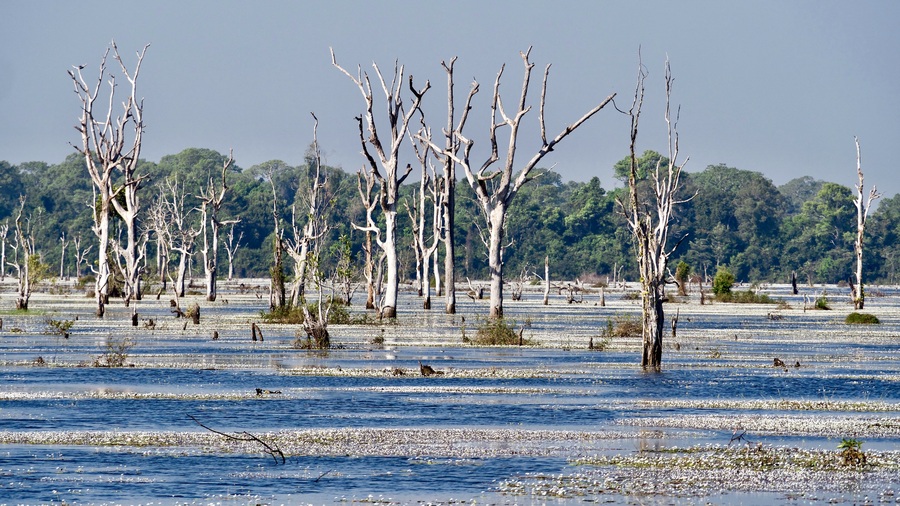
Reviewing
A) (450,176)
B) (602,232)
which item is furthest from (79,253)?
(450,176)

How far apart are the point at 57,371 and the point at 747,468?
1632 cm

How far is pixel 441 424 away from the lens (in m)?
19.6

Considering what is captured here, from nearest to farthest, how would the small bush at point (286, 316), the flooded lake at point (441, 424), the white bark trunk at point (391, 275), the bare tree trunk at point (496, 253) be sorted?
the flooded lake at point (441, 424)
the small bush at point (286, 316)
the bare tree trunk at point (496, 253)
the white bark trunk at point (391, 275)

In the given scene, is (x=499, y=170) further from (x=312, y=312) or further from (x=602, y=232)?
(x=602, y=232)

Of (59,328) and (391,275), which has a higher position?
(391,275)

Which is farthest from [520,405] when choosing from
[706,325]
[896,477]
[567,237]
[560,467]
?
[567,237]

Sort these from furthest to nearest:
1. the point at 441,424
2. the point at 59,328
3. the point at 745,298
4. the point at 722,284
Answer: the point at 722,284
the point at 745,298
the point at 59,328
the point at 441,424

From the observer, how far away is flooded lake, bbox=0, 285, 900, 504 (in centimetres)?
1442

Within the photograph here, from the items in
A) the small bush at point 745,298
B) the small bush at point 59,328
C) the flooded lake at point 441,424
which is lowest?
the flooded lake at point 441,424

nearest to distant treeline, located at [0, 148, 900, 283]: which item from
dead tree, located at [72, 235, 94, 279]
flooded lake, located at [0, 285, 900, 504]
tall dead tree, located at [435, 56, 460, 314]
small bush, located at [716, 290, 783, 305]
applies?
dead tree, located at [72, 235, 94, 279]

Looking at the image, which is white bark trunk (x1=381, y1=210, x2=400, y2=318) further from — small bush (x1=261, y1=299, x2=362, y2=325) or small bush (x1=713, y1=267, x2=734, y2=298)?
small bush (x1=713, y1=267, x2=734, y2=298)

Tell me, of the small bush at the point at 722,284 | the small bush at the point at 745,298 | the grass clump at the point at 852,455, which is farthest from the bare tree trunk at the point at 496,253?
the small bush at the point at 722,284

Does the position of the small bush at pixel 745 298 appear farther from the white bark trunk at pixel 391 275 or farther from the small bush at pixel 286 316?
the small bush at pixel 286 316

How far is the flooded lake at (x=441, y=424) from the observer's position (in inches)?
568
